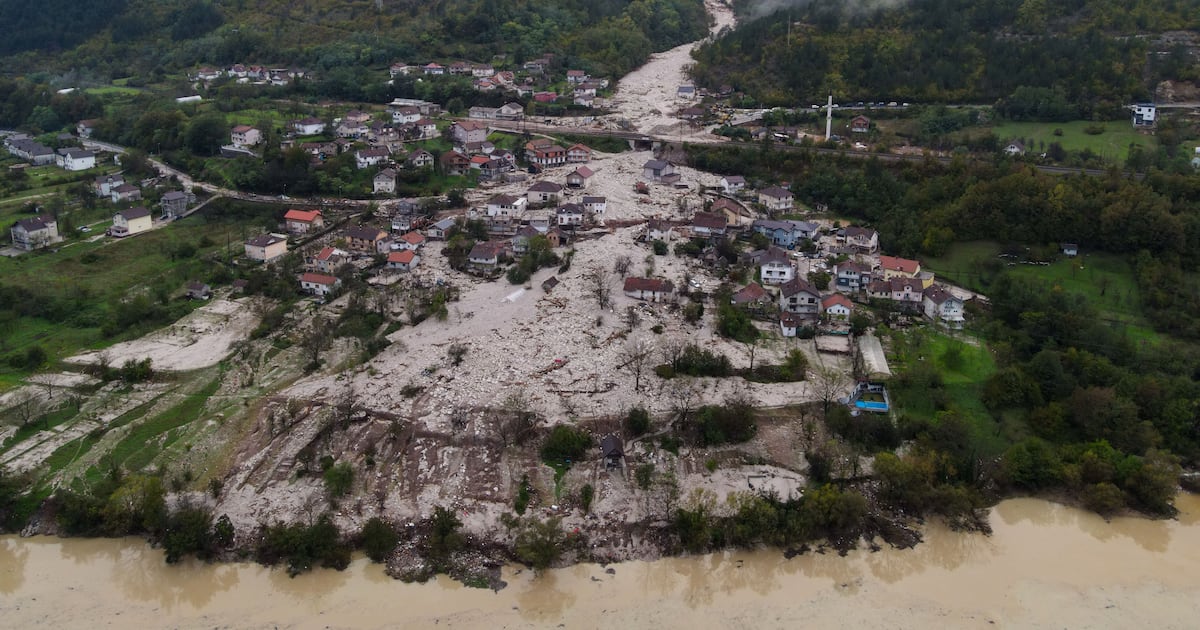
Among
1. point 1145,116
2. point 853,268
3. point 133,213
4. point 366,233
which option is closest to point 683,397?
point 853,268

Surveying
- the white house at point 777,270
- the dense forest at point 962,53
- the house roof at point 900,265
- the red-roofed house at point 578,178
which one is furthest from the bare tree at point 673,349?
the dense forest at point 962,53

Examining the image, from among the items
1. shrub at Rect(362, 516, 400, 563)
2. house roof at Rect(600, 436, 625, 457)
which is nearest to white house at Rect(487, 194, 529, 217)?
house roof at Rect(600, 436, 625, 457)

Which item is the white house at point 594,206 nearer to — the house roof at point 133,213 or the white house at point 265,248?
the white house at point 265,248

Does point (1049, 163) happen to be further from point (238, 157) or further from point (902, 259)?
point (238, 157)

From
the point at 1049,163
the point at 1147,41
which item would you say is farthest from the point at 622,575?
the point at 1147,41

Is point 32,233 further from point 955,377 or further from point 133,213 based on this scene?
point 955,377
